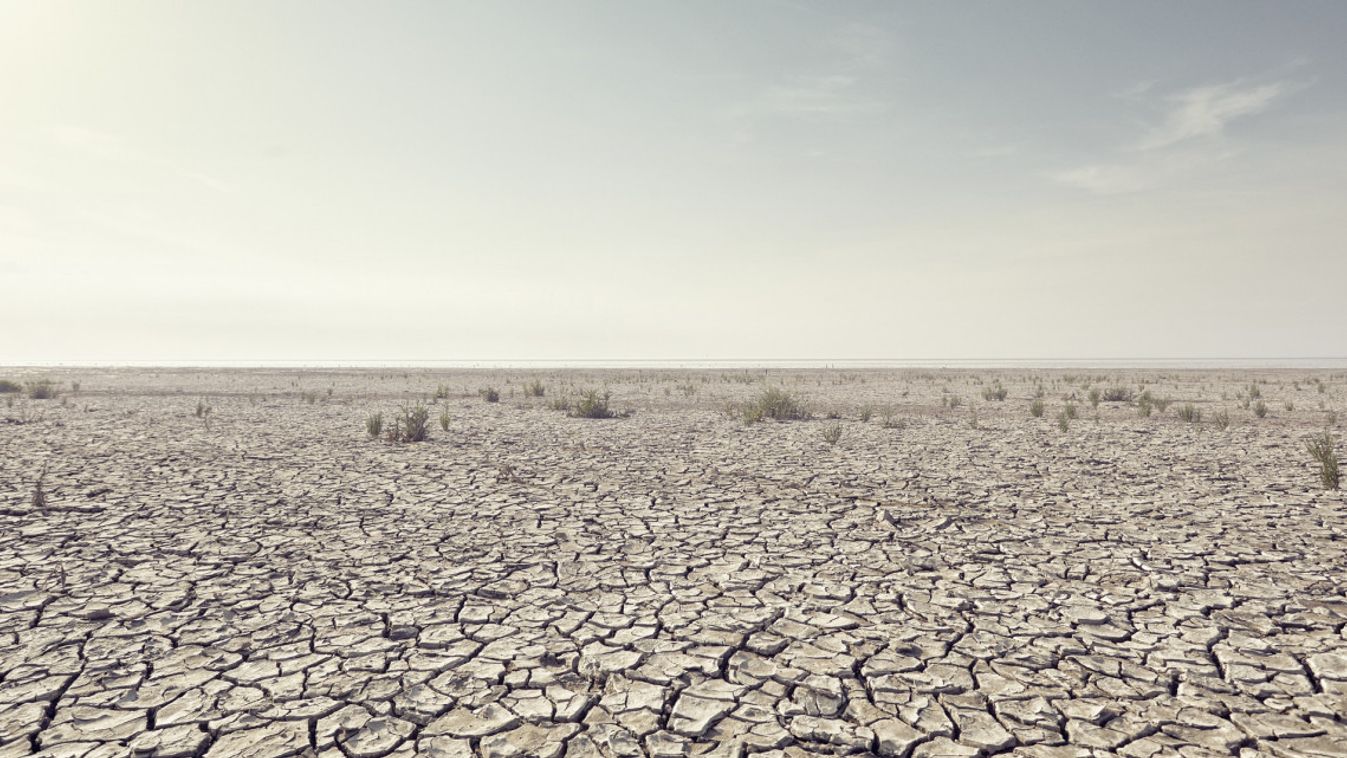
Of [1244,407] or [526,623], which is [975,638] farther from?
[1244,407]

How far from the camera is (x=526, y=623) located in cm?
372

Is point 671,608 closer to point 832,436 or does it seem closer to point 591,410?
point 832,436

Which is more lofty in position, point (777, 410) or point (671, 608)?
point (777, 410)

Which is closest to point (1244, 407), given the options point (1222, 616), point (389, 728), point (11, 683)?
point (1222, 616)

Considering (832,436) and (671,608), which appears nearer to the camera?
(671,608)

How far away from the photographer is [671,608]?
393 centimetres

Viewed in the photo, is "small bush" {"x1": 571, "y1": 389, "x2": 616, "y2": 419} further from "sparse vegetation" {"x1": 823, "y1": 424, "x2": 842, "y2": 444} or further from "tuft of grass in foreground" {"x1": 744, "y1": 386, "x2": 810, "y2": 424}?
"sparse vegetation" {"x1": 823, "y1": 424, "x2": 842, "y2": 444}

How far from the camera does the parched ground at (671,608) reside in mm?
2676

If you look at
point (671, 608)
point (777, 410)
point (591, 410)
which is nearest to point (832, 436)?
point (777, 410)

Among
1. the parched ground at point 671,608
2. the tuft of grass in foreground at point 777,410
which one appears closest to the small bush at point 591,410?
the tuft of grass in foreground at point 777,410

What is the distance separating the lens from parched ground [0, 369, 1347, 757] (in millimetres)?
2676

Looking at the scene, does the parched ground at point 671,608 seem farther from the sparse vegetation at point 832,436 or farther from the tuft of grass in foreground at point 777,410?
the tuft of grass in foreground at point 777,410

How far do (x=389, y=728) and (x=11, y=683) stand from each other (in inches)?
Answer: 68.1

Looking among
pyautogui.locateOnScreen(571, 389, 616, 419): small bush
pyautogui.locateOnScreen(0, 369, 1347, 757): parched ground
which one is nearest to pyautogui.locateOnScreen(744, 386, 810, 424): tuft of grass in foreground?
pyautogui.locateOnScreen(571, 389, 616, 419): small bush
